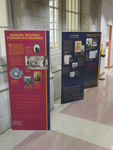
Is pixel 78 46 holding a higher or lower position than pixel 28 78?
higher

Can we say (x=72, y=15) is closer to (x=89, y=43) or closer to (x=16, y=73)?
(x=89, y=43)

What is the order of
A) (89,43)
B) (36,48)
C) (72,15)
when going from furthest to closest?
1. (72,15)
2. (89,43)
3. (36,48)

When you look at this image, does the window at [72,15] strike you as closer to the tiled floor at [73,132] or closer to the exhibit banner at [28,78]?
the tiled floor at [73,132]

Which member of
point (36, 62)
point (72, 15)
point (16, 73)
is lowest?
point (16, 73)

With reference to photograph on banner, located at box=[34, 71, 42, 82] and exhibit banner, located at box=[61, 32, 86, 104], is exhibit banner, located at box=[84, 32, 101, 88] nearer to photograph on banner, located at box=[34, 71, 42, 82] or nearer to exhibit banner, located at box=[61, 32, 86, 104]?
exhibit banner, located at box=[61, 32, 86, 104]

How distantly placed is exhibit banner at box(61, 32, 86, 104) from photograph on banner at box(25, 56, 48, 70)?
1.29m

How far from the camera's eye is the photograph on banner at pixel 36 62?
2635mm

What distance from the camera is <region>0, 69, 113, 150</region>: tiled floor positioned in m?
2.62

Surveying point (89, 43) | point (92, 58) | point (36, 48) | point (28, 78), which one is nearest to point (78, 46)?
point (89, 43)

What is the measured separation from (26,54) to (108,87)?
12.8 ft

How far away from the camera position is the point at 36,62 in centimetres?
265

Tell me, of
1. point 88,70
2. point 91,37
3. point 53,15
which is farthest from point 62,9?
point 88,70

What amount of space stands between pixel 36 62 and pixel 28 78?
12.7 inches

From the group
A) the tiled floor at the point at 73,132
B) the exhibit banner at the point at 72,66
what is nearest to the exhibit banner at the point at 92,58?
the exhibit banner at the point at 72,66
